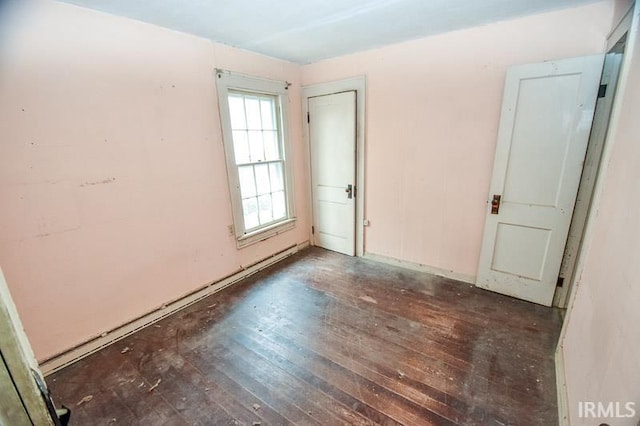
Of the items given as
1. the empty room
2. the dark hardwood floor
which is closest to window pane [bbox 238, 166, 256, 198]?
the empty room

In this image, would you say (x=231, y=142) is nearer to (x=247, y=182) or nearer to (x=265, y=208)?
(x=247, y=182)

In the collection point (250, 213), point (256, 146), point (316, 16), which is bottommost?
point (250, 213)

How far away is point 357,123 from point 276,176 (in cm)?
117

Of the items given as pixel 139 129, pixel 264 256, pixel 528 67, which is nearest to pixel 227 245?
pixel 264 256

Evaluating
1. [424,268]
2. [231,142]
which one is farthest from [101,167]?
[424,268]

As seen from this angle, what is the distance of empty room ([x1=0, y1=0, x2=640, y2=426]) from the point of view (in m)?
1.59

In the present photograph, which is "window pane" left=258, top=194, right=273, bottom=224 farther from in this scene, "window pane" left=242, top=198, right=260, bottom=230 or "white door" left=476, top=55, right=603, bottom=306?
"white door" left=476, top=55, right=603, bottom=306

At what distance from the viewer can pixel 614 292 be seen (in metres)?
1.17

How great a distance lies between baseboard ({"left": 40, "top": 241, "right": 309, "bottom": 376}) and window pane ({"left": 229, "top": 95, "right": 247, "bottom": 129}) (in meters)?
1.59

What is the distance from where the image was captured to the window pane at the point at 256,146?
305cm

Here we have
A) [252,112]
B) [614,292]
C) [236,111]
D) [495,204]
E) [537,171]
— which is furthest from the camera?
[252,112]

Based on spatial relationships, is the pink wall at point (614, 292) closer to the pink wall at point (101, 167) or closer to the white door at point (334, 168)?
the white door at point (334, 168)

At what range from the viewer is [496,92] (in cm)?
240

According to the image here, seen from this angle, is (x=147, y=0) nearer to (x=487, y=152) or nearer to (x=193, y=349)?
(x=193, y=349)
